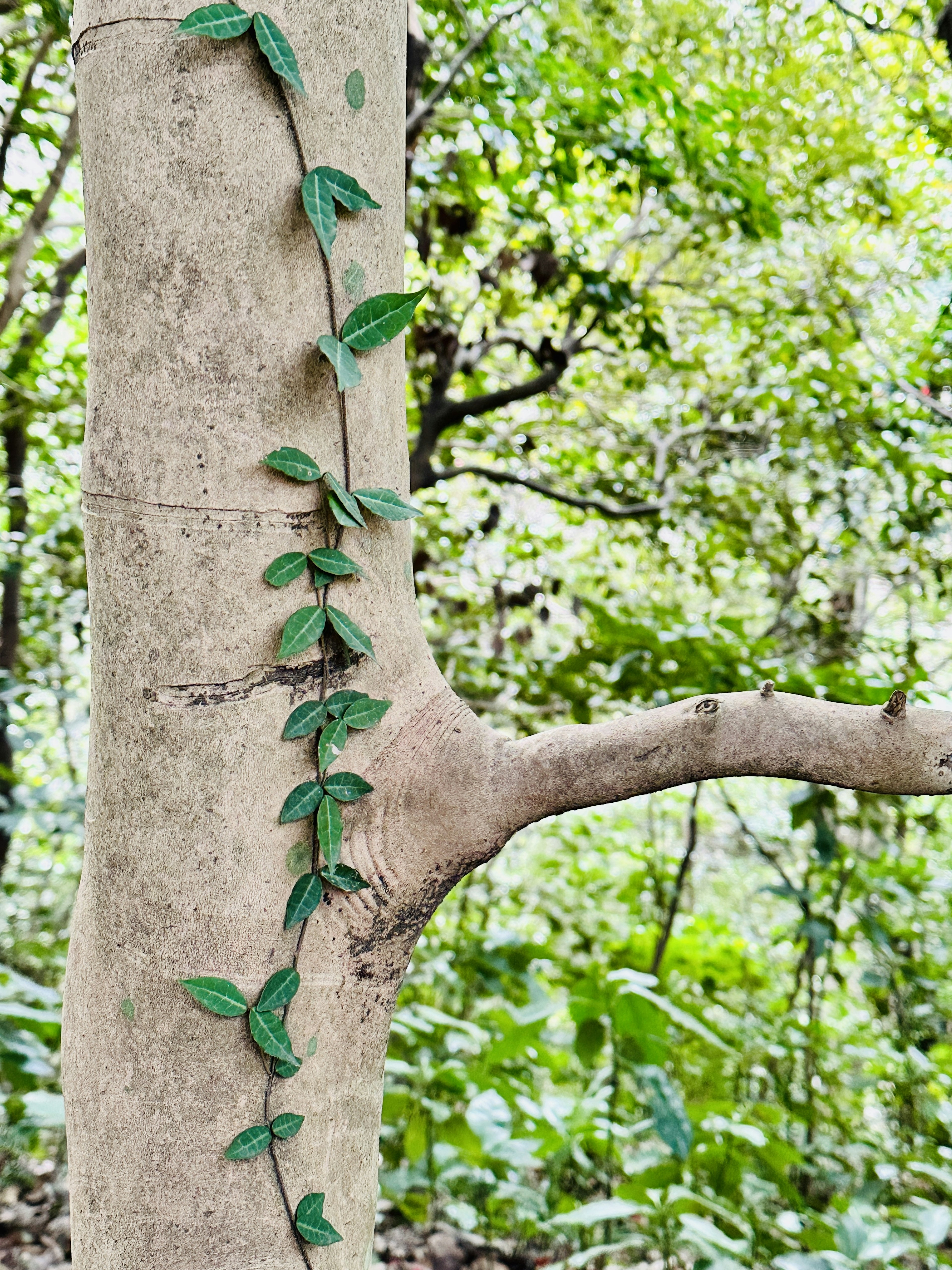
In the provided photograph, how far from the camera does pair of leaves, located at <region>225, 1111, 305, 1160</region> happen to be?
0.74 meters

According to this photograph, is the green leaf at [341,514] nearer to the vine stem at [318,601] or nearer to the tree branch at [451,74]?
the vine stem at [318,601]

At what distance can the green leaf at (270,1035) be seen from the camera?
2.44 ft

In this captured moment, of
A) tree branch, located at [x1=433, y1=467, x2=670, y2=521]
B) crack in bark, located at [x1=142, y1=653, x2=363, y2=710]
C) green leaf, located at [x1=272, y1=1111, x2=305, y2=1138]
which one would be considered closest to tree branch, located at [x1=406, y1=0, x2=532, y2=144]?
tree branch, located at [x1=433, y1=467, x2=670, y2=521]

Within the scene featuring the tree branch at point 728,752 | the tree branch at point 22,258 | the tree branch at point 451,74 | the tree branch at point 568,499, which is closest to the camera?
the tree branch at point 728,752

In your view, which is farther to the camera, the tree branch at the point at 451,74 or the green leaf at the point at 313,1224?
the tree branch at the point at 451,74

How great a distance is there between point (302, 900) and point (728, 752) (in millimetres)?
401

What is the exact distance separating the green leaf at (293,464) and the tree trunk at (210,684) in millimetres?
14

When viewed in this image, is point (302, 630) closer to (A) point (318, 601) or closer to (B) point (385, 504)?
(A) point (318, 601)

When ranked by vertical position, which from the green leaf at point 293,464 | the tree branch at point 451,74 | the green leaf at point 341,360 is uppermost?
the tree branch at point 451,74

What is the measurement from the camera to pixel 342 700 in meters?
0.78

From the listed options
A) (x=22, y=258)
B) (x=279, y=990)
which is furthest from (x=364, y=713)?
(x=22, y=258)

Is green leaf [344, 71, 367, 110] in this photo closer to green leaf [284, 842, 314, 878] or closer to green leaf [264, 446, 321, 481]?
green leaf [264, 446, 321, 481]

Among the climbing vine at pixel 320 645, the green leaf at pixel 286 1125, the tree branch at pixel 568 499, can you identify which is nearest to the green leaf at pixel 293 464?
the climbing vine at pixel 320 645

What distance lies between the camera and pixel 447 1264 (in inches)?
73.6
